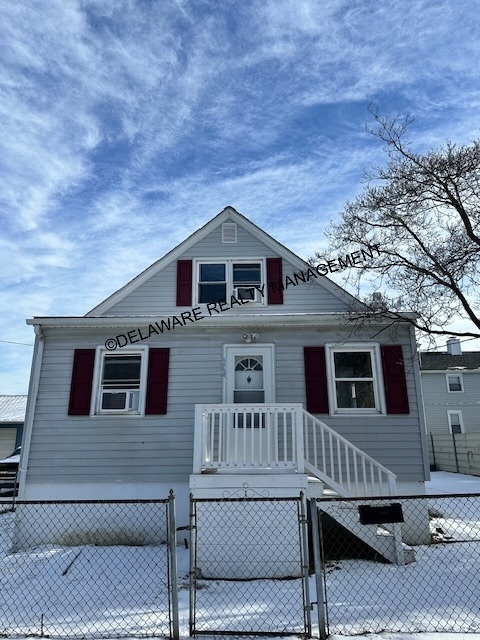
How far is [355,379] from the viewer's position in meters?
8.42

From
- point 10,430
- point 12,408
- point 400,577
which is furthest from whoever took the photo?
point 12,408

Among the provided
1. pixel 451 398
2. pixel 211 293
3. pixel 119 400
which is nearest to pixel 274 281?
Result: pixel 211 293

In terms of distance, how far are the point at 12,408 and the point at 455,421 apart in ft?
80.9

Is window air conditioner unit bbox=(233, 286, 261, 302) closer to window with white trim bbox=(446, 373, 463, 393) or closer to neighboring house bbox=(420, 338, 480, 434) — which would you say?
neighboring house bbox=(420, 338, 480, 434)

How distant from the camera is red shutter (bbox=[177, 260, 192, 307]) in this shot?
974 cm

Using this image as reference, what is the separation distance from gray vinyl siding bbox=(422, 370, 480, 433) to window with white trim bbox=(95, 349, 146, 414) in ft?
67.3

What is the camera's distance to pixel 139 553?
691 centimetres

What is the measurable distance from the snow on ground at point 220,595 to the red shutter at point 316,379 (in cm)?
264

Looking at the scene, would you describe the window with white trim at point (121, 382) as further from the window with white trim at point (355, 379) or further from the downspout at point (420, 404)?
the downspout at point (420, 404)

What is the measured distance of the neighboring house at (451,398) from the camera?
24.6 meters

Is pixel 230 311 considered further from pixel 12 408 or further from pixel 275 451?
pixel 12 408

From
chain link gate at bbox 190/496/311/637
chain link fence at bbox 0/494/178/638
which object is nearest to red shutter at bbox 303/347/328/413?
chain link gate at bbox 190/496/311/637

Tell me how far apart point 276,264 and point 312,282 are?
3.13 ft

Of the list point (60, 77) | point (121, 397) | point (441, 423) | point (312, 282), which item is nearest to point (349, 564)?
point (121, 397)
